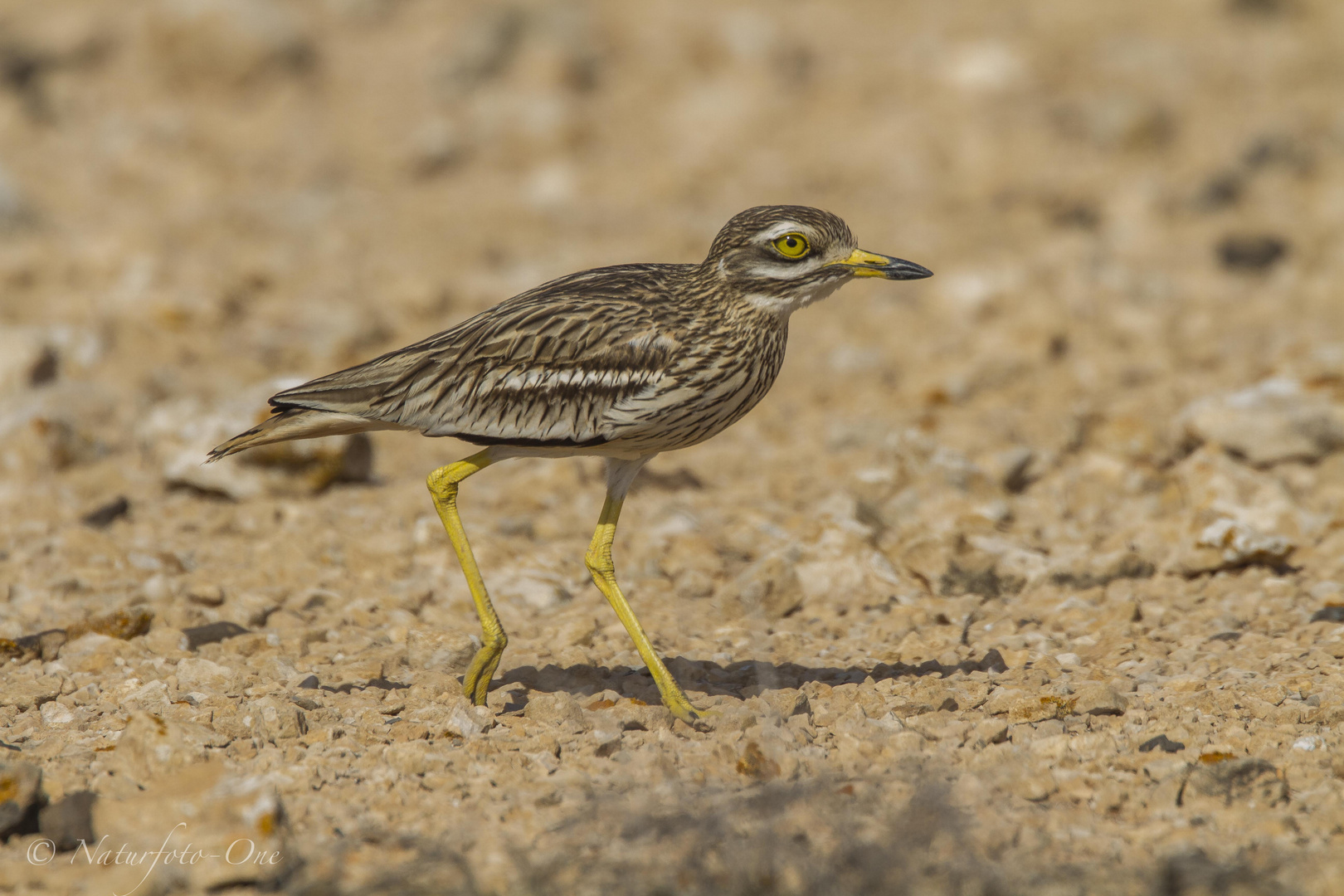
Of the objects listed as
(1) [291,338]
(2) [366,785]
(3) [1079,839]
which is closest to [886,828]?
(3) [1079,839]

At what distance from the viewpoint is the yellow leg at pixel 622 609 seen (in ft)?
15.8

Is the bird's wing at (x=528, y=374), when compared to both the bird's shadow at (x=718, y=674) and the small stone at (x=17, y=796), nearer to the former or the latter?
the bird's shadow at (x=718, y=674)

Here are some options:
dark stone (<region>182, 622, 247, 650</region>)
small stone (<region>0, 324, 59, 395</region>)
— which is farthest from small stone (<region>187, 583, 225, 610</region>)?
small stone (<region>0, 324, 59, 395</region>)

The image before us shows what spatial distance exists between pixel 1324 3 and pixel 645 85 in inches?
250

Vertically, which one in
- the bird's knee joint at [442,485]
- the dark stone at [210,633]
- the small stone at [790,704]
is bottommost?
the small stone at [790,704]

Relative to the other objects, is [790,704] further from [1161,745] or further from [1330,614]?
[1330,614]

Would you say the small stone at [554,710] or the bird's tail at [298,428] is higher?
the bird's tail at [298,428]

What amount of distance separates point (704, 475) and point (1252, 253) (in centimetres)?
491

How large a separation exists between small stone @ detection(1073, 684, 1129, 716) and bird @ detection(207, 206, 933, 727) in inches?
53.8

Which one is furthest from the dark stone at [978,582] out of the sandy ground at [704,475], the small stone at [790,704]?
the small stone at [790,704]

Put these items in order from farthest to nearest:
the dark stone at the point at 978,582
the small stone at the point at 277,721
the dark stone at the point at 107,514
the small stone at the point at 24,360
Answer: the small stone at the point at 24,360 < the dark stone at the point at 107,514 < the dark stone at the point at 978,582 < the small stone at the point at 277,721

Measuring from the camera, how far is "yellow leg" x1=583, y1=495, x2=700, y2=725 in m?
4.82

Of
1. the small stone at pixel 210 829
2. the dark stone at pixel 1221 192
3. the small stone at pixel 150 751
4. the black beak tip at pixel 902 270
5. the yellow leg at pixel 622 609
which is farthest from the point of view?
the dark stone at pixel 1221 192

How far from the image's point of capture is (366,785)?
420cm
